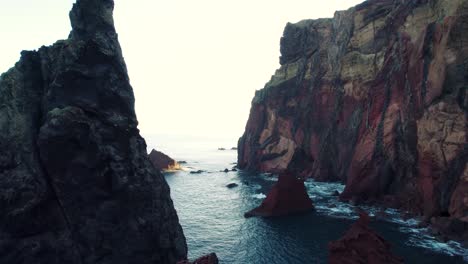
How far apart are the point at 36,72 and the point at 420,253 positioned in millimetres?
51183

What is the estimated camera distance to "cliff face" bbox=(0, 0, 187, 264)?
33.4m

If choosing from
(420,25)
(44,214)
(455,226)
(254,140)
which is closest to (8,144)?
(44,214)

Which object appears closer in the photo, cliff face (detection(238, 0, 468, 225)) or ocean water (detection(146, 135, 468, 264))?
ocean water (detection(146, 135, 468, 264))

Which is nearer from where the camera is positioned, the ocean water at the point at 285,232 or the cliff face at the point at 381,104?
the ocean water at the point at 285,232

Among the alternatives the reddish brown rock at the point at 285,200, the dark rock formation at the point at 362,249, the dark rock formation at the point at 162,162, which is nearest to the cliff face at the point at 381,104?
the reddish brown rock at the point at 285,200

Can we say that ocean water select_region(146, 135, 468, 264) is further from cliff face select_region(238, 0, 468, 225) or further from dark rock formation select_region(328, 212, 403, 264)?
dark rock formation select_region(328, 212, 403, 264)

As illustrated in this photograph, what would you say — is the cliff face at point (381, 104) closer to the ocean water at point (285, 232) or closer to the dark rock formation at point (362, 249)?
the ocean water at point (285, 232)

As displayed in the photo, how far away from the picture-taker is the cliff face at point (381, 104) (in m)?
58.2

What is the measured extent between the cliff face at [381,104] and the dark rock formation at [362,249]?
23.1 m

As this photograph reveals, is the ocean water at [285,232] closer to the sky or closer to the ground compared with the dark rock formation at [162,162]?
closer to the ground

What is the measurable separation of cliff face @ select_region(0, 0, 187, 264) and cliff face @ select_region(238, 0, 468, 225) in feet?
147

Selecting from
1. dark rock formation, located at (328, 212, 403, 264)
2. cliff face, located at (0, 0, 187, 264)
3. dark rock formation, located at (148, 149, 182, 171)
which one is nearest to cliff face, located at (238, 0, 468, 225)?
dark rock formation, located at (328, 212, 403, 264)

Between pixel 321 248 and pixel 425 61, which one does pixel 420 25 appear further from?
pixel 321 248

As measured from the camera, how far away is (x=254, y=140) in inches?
5935
